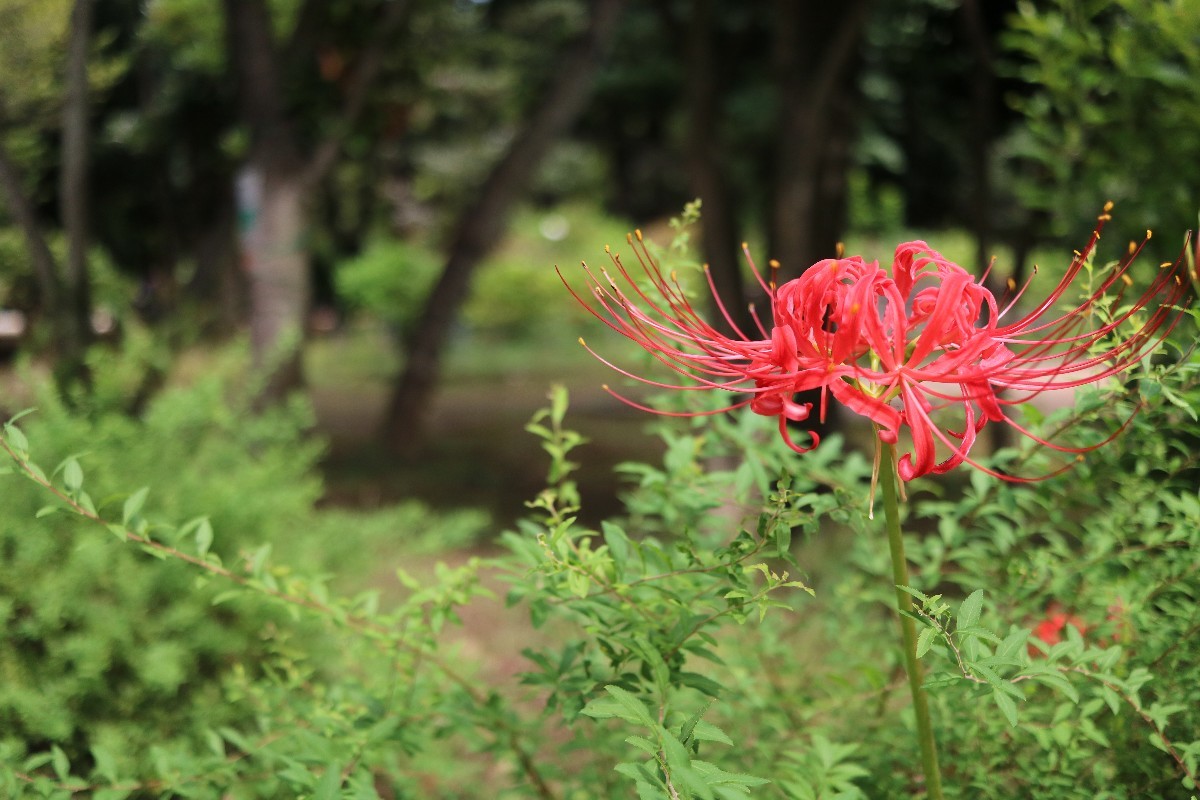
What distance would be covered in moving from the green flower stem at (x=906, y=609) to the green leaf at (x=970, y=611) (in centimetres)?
5

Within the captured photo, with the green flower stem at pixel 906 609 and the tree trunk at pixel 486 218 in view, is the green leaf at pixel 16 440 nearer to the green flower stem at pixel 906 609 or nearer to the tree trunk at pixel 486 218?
the green flower stem at pixel 906 609

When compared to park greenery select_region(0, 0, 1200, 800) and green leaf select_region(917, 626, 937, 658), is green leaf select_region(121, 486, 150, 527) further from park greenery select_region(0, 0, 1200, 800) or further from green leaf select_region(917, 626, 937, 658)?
green leaf select_region(917, 626, 937, 658)

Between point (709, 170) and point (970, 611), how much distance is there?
15.0ft

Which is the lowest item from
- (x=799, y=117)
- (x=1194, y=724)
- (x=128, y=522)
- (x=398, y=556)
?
(x=398, y=556)

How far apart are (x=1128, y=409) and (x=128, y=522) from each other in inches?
50.6

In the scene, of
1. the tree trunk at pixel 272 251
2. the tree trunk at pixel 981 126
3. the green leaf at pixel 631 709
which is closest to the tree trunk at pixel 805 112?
the tree trunk at pixel 981 126

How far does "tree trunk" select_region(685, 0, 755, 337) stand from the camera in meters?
5.24

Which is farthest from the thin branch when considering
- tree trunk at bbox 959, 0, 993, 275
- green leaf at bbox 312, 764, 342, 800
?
tree trunk at bbox 959, 0, 993, 275

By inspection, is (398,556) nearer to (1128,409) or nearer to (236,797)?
(236,797)

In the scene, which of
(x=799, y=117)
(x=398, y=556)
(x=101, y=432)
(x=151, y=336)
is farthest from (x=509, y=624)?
(x=799, y=117)

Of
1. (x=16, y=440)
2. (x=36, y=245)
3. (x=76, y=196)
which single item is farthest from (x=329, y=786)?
(x=76, y=196)

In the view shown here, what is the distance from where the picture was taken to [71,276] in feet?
11.0

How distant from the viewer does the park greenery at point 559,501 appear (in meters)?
1.22

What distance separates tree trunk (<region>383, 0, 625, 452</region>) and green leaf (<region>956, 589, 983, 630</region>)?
5161mm
